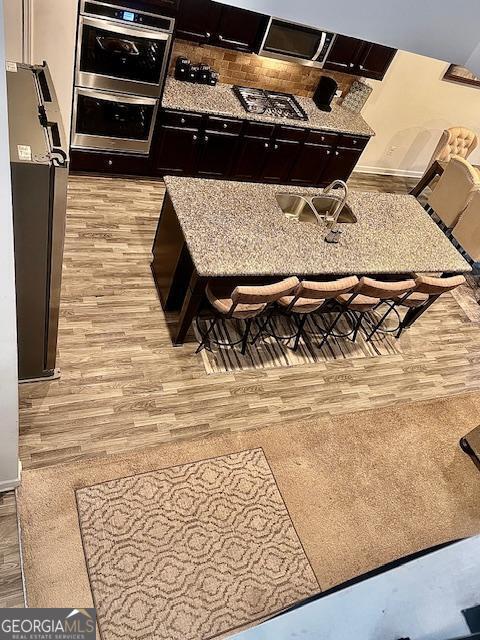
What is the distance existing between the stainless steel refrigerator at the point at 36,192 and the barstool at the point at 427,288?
261 cm

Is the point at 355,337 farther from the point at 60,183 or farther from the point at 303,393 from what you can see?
the point at 60,183

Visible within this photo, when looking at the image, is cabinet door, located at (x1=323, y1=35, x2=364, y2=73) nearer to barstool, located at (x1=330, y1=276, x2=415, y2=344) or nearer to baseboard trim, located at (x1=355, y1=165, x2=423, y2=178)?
baseboard trim, located at (x1=355, y1=165, x2=423, y2=178)

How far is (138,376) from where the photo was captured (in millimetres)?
3535

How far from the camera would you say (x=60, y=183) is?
2.35 m

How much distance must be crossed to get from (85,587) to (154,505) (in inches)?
21.6

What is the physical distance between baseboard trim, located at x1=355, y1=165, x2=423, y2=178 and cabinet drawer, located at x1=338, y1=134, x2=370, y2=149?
123 centimetres

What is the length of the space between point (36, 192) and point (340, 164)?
13.2ft

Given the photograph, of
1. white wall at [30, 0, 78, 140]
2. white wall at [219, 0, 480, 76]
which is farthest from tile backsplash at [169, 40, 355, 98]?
white wall at [219, 0, 480, 76]

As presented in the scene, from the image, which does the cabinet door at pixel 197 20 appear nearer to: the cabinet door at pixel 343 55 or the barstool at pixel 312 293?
the cabinet door at pixel 343 55

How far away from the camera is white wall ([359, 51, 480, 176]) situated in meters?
5.83

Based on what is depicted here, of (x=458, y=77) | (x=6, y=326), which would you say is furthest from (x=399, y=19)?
(x=458, y=77)

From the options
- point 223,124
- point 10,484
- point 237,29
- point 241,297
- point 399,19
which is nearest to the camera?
point 399,19

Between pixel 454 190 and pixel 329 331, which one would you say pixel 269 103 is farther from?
pixel 329 331

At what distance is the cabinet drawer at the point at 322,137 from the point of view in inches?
207
